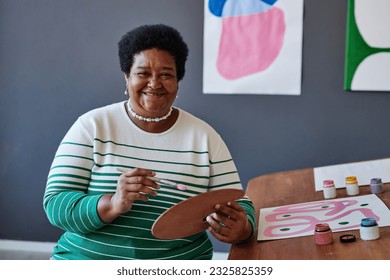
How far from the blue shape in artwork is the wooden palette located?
1437 mm

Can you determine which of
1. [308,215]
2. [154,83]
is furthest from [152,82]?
[308,215]

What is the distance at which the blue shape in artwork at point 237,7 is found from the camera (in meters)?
2.46

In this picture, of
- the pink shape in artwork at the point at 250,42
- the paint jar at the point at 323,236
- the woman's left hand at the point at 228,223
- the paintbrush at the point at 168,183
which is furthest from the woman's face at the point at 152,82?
the pink shape in artwork at the point at 250,42

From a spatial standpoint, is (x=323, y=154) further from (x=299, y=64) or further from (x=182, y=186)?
(x=182, y=186)

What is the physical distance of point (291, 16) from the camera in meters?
2.44

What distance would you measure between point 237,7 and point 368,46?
0.53 m

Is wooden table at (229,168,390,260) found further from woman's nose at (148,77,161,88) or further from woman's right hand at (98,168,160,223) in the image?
woman's nose at (148,77,161,88)

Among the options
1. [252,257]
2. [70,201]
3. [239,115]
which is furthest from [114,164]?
[239,115]

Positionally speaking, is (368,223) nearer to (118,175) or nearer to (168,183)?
(168,183)

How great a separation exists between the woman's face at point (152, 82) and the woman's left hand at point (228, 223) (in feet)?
0.93

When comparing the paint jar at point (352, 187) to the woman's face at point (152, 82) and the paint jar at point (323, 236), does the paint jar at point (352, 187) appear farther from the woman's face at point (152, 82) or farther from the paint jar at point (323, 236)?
the woman's face at point (152, 82)

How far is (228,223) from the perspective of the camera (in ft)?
3.96

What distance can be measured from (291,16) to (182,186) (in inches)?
52.2

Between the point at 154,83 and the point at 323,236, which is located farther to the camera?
the point at 154,83
